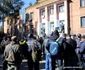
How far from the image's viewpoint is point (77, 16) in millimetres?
39688

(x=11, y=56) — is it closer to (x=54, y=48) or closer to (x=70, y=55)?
(x=54, y=48)

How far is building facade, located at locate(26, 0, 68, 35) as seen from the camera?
4237 centimetres

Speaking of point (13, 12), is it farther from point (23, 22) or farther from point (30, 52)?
point (30, 52)

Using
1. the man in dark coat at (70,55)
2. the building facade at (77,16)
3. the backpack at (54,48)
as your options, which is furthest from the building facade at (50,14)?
the backpack at (54,48)

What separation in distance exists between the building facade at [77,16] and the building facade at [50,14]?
1.01 metres

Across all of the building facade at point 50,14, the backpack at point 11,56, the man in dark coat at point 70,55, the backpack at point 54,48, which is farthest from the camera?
the building facade at point 50,14

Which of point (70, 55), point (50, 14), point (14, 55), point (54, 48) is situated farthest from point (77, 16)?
point (14, 55)

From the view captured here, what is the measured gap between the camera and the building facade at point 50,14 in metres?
42.4

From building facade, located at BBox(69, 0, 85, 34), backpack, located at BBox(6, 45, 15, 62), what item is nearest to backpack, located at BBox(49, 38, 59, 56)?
backpack, located at BBox(6, 45, 15, 62)

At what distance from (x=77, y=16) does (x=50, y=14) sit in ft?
25.9

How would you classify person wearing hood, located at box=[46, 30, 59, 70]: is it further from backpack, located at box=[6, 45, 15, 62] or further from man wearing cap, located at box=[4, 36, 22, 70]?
backpack, located at box=[6, 45, 15, 62]

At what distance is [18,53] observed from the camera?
805cm

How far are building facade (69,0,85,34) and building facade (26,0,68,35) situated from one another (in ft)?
3.31

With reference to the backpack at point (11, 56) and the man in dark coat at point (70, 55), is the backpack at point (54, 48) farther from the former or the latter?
the backpack at point (11, 56)
